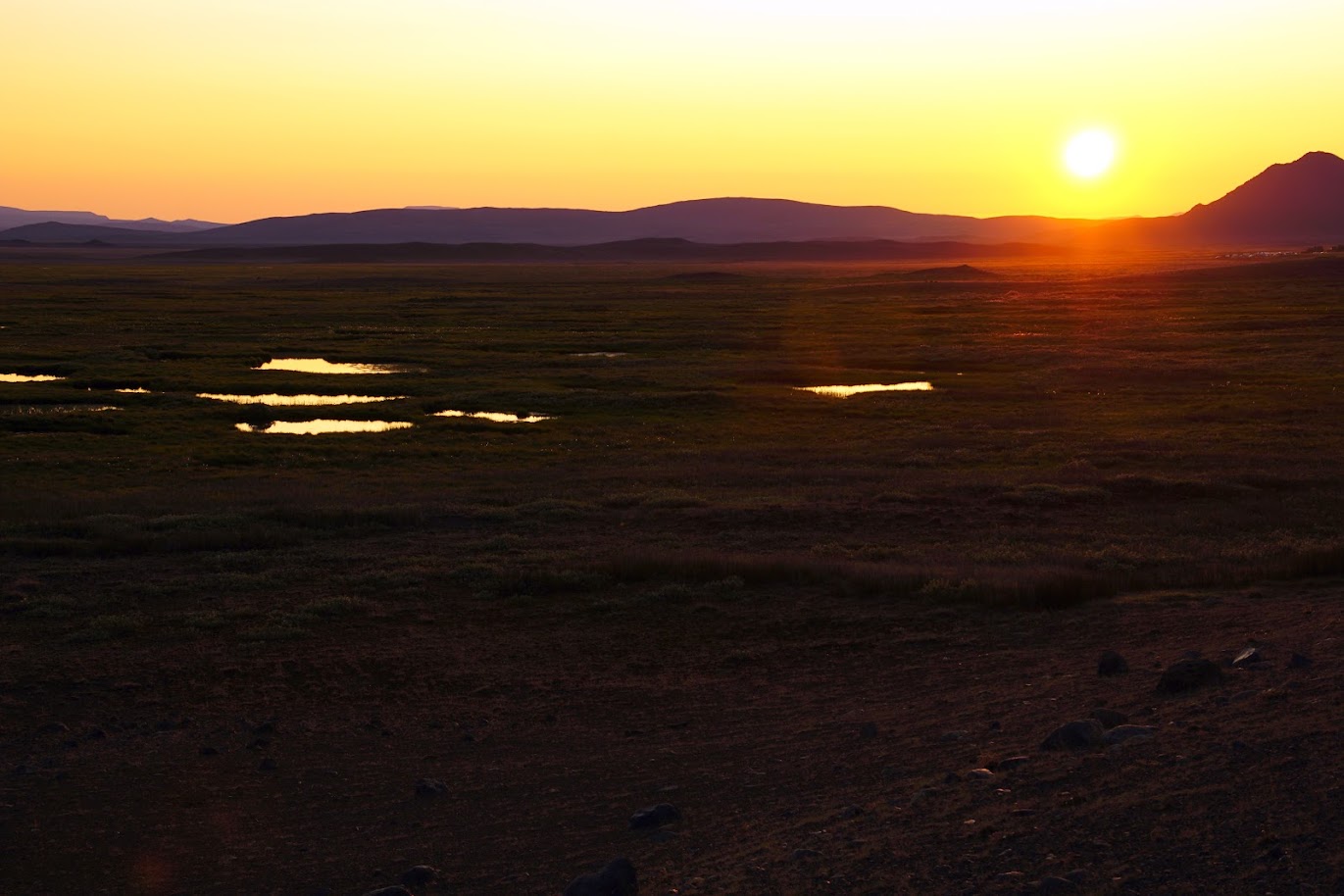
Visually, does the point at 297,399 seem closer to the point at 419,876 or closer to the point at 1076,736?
the point at 419,876

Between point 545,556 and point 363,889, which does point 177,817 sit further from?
point 545,556

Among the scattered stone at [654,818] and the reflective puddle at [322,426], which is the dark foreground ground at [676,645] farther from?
the reflective puddle at [322,426]

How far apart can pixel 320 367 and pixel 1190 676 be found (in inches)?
1597

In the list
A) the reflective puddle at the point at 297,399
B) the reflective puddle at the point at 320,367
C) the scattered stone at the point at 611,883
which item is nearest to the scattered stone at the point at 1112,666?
the scattered stone at the point at 611,883

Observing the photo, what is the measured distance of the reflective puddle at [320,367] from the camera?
44612 mm

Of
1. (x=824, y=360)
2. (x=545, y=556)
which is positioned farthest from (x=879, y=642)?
(x=824, y=360)

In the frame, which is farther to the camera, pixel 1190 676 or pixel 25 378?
pixel 25 378

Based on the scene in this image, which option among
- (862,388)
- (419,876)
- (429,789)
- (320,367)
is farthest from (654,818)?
(320,367)

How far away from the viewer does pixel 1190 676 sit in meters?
9.47

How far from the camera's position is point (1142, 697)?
31.1 feet

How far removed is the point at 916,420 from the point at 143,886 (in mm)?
25359

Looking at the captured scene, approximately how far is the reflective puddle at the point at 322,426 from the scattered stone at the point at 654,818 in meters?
22.8

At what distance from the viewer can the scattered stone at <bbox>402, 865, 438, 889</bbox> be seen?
24.9 ft

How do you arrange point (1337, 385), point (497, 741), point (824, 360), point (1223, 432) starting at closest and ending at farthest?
point (497, 741) → point (1223, 432) → point (1337, 385) → point (824, 360)
